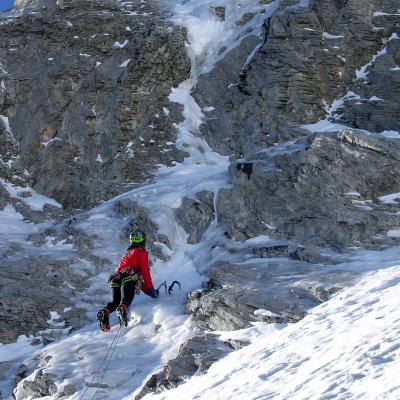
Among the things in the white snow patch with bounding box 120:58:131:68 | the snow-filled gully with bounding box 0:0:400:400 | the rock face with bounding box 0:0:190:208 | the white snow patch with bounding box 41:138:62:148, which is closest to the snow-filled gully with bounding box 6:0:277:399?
the snow-filled gully with bounding box 0:0:400:400

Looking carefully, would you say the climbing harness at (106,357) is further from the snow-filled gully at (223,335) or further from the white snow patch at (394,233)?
the white snow patch at (394,233)

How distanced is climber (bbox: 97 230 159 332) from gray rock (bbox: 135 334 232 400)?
1652 mm

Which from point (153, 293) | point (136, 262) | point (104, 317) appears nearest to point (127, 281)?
point (136, 262)

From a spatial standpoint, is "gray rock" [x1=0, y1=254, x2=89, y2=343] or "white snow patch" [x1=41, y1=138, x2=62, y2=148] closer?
"gray rock" [x1=0, y1=254, x2=89, y2=343]

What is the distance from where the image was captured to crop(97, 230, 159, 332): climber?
1212 cm

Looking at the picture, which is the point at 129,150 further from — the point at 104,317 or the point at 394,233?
the point at 104,317

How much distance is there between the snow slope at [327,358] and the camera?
7.39m

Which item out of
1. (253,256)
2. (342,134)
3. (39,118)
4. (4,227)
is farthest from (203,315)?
(39,118)

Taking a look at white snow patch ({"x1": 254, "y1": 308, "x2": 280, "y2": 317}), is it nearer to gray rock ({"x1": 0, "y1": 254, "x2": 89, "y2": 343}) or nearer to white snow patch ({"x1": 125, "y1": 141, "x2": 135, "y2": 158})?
gray rock ({"x1": 0, "y1": 254, "x2": 89, "y2": 343})

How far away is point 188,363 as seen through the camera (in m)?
10.7

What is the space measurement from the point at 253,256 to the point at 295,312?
3.99 meters

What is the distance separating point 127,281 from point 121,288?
0.67 feet

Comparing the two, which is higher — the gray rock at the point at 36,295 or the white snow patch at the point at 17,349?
the gray rock at the point at 36,295

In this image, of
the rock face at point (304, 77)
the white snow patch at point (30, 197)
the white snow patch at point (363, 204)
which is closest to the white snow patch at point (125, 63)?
the rock face at point (304, 77)
